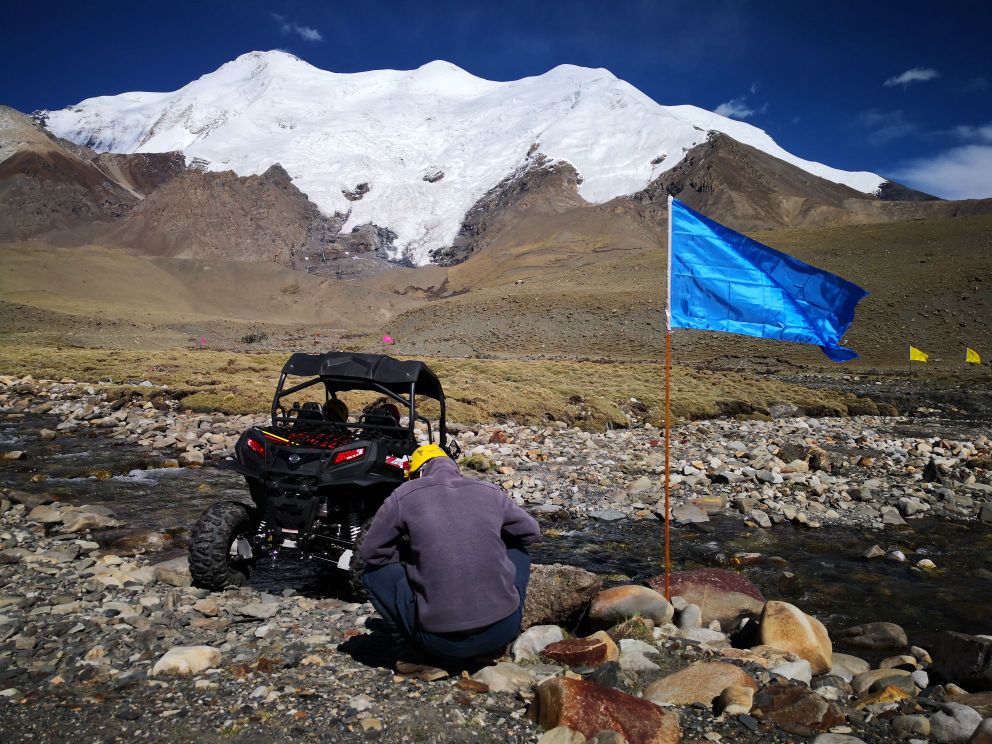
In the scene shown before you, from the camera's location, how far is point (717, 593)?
23.6ft

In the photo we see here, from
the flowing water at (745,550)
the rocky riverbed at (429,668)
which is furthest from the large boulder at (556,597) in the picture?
the flowing water at (745,550)

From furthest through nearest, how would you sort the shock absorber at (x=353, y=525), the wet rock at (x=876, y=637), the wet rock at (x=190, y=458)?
1. the wet rock at (x=190, y=458)
2. the shock absorber at (x=353, y=525)
3. the wet rock at (x=876, y=637)

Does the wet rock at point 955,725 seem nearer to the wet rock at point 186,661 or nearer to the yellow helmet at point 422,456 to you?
the yellow helmet at point 422,456

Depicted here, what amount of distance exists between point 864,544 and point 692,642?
6.39 metres

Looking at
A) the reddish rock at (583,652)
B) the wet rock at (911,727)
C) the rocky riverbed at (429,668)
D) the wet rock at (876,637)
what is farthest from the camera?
the wet rock at (876,637)

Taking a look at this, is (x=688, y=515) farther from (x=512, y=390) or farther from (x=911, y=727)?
(x=512, y=390)

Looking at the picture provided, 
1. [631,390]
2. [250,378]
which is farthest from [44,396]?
[631,390]

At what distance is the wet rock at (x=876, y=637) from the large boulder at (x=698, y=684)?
2.55m

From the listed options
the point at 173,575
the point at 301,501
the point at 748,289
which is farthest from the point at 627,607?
the point at 173,575

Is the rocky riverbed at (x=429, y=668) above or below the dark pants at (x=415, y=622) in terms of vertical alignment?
below

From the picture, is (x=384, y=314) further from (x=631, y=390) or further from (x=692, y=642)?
(x=692, y=642)

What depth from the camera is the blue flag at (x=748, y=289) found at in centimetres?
738

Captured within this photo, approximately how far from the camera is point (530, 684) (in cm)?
518

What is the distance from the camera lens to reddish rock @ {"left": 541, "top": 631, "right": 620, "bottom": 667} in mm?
5629
